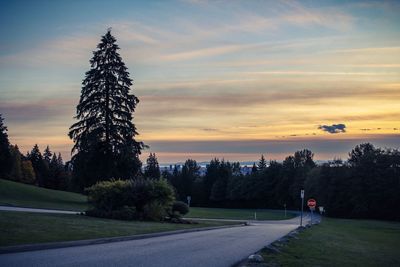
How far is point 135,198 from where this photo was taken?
113ft

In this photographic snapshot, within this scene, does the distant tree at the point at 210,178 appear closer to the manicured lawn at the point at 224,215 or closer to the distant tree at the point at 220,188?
the distant tree at the point at 220,188

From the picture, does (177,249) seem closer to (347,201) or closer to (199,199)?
(347,201)

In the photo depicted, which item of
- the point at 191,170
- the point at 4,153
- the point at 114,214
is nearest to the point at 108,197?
the point at 114,214

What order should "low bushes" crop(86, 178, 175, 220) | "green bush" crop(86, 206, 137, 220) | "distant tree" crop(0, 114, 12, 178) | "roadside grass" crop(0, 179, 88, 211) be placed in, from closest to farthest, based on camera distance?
"green bush" crop(86, 206, 137, 220)
"low bushes" crop(86, 178, 175, 220)
"roadside grass" crop(0, 179, 88, 211)
"distant tree" crop(0, 114, 12, 178)

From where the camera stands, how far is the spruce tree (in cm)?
4894

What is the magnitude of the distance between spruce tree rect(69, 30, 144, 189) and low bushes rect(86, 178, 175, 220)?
560 inches

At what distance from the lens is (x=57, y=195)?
55094 millimetres

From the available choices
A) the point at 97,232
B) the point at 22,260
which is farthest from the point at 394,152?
the point at 22,260

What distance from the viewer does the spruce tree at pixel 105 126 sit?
48938 millimetres

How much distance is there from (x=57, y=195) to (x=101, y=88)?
45.6 ft

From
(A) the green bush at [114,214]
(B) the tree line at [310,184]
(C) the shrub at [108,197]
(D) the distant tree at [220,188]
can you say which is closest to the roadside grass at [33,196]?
(C) the shrub at [108,197]

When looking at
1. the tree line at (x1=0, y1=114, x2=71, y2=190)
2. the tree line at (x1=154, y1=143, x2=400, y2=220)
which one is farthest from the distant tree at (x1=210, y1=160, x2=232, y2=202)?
the tree line at (x1=0, y1=114, x2=71, y2=190)

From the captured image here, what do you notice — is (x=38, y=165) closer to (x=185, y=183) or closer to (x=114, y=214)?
(x=185, y=183)

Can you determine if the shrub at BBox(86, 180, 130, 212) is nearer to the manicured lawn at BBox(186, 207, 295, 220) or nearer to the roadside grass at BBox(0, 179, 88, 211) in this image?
the roadside grass at BBox(0, 179, 88, 211)
